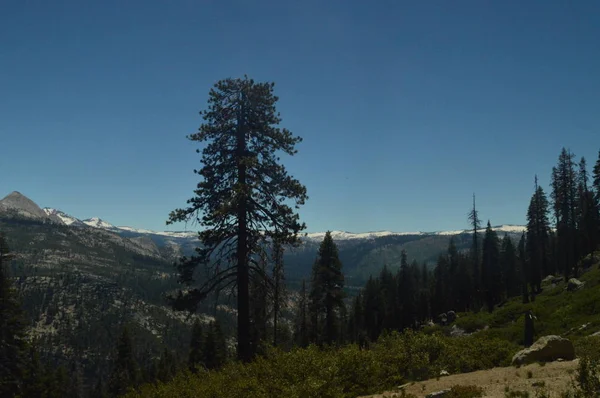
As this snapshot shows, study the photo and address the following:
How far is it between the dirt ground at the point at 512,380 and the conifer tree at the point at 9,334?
34200 mm

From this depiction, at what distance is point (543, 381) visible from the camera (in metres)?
10.3

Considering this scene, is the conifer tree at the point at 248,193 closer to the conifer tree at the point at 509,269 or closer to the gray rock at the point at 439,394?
the gray rock at the point at 439,394

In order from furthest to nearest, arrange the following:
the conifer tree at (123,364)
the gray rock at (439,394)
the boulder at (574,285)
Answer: the conifer tree at (123,364), the boulder at (574,285), the gray rock at (439,394)

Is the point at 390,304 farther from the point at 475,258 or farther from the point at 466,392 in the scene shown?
the point at 466,392

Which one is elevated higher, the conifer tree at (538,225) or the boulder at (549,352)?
the conifer tree at (538,225)

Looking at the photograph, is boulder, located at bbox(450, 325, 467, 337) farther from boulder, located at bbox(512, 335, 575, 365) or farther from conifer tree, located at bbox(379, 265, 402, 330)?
conifer tree, located at bbox(379, 265, 402, 330)

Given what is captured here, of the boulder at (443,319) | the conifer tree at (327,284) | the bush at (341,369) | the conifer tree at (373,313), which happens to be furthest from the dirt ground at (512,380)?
the conifer tree at (373,313)

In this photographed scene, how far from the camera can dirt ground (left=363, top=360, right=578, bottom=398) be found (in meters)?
10.1

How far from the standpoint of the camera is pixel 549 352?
1387cm

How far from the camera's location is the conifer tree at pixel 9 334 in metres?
32.6

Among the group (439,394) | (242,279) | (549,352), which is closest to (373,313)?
(549,352)

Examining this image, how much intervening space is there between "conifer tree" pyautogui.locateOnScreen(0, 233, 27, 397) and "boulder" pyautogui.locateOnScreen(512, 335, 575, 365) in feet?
123

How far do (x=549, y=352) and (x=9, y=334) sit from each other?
38.9 metres

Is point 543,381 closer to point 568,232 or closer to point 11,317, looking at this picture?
point 11,317
